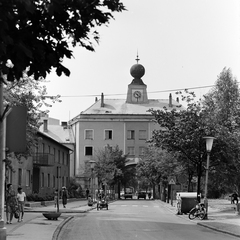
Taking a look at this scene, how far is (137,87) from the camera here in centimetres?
10731

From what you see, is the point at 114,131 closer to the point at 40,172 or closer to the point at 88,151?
the point at 88,151

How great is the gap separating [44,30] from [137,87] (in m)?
100

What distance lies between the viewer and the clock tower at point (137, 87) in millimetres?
106938

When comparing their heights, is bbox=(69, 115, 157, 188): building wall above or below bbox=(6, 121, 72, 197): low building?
above

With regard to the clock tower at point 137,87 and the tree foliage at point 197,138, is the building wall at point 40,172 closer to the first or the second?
the tree foliage at point 197,138

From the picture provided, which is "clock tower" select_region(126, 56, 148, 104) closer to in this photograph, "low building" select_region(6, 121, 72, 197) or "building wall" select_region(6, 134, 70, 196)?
"building wall" select_region(6, 134, 70, 196)

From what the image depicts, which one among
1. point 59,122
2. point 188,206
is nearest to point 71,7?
point 188,206

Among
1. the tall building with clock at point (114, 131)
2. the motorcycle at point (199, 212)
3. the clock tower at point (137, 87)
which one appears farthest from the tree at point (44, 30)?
A: the clock tower at point (137, 87)

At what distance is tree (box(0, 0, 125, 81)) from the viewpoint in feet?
21.3

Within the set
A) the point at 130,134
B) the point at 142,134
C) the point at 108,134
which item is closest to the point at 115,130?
the point at 108,134

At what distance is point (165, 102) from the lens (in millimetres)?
110188

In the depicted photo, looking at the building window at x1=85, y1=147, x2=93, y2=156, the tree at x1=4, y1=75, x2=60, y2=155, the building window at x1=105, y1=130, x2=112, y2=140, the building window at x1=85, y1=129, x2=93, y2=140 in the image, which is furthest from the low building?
the building window at x1=105, y1=130, x2=112, y2=140

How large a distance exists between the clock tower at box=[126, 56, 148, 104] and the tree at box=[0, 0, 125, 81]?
9978 centimetres

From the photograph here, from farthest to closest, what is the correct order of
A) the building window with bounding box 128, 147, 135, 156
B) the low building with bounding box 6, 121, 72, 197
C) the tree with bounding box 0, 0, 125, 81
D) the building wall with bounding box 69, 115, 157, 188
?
the building wall with bounding box 69, 115, 157, 188 < the building window with bounding box 128, 147, 135, 156 < the low building with bounding box 6, 121, 72, 197 < the tree with bounding box 0, 0, 125, 81
